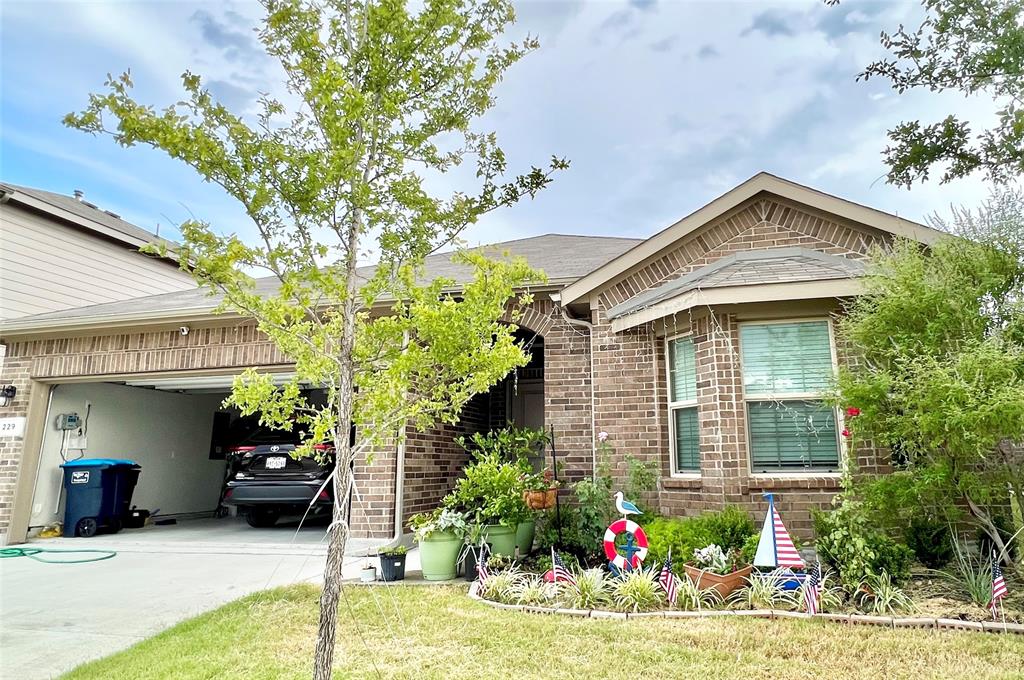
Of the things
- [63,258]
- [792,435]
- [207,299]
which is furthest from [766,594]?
[63,258]

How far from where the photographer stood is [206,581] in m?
5.88

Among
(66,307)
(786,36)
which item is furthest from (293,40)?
(66,307)

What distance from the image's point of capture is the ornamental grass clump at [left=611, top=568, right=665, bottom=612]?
4.39m

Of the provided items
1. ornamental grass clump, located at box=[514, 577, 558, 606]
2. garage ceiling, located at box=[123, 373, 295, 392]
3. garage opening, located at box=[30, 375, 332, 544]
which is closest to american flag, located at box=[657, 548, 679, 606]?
ornamental grass clump, located at box=[514, 577, 558, 606]

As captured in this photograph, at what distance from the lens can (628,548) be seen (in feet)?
16.4

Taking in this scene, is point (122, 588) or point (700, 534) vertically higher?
point (700, 534)

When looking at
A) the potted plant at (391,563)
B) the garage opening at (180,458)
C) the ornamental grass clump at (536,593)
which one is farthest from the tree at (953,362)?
the garage opening at (180,458)

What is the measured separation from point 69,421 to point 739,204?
10.6 m

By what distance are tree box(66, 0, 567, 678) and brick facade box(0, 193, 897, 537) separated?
326cm

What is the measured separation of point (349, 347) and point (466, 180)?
1.15 meters

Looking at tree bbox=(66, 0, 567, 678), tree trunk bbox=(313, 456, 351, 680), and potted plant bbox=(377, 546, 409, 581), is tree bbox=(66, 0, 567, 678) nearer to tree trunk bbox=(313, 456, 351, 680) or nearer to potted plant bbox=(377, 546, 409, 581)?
tree trunk bbox=(313, 456, 351, 680)

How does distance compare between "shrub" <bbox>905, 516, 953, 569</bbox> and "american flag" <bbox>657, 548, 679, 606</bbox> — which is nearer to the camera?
"american flag" <bbox>657, 548, 679, 606</bbox>

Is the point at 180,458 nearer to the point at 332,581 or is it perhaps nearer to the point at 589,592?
the point at 589,592

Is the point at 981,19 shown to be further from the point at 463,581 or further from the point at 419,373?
the point at 463,581
